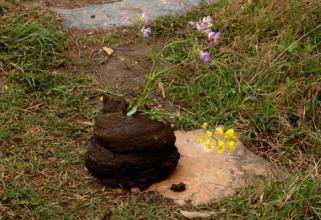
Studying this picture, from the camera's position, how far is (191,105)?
4.14m

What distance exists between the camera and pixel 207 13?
16.4 ft

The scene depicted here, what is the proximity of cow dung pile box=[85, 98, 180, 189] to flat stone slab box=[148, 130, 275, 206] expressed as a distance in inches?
4.5

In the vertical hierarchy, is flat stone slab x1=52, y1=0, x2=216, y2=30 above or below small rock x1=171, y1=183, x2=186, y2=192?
below

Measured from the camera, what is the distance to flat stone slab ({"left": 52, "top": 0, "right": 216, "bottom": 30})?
4.87 m

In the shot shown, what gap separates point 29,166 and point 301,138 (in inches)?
62.3

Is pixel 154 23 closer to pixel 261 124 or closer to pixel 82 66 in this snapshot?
pixel 82 66

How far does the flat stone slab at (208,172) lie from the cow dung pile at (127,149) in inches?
4.5

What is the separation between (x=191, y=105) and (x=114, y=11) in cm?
128

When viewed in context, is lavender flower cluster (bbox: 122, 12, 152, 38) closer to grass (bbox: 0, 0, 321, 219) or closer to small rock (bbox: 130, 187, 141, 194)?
grass (bbox: 0, 0, 321, 219)

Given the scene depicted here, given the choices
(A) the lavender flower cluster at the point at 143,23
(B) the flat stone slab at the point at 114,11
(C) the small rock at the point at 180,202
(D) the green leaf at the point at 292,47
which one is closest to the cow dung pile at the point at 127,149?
(C) the small rock at the point at 180,202

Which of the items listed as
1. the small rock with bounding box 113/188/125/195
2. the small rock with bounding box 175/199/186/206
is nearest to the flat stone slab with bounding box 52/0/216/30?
the small rock with bounding box 113/188/125/195

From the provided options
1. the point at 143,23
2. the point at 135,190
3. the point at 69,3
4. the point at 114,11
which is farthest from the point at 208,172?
the point at 69,3

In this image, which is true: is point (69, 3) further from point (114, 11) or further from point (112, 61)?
point (112, 61)

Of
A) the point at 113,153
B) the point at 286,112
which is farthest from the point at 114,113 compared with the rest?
the point at 286,112
